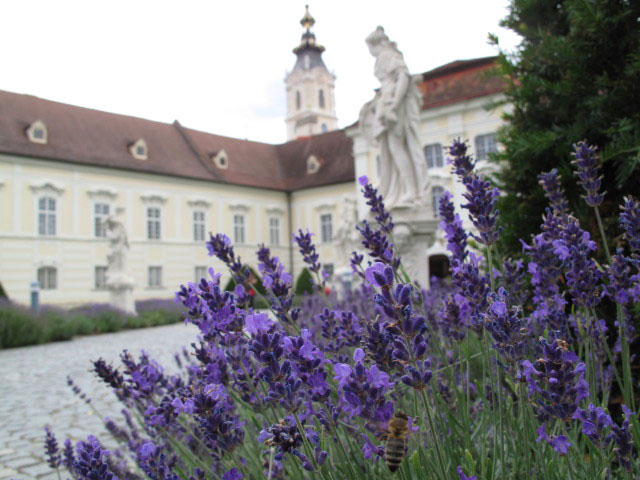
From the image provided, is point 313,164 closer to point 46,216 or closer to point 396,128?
point 46,216

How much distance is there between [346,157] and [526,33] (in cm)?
3009

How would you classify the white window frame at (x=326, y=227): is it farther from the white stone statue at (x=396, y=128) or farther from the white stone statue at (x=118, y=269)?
the white stone statue at (x=396, y=128)

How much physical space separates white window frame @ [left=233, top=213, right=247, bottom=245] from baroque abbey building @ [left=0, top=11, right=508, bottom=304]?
93 mm

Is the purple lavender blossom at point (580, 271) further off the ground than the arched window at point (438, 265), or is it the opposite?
the arched window at point (438, 265)

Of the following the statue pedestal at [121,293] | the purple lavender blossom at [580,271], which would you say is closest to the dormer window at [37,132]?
the statue pedestal at [121,293]

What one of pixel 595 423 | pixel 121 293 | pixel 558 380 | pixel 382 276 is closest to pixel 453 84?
pixel 121 293

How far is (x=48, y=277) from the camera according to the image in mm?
24969

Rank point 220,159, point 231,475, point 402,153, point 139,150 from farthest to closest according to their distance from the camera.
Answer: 1. point 220,159
2. point 139,150
3. point 402,153
4. point 231,475

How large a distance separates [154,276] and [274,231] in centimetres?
902

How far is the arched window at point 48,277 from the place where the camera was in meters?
24.7

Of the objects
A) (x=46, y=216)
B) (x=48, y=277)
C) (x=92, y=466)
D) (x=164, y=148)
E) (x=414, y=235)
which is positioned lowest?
(x=92, y=466)

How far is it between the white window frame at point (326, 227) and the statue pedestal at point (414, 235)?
26253 millimetres

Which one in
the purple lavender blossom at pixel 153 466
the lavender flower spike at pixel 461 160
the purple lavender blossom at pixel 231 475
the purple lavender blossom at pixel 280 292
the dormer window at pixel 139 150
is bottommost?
the purple lavender blossom at pixel 153 466

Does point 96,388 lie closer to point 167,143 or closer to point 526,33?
point 526,33
